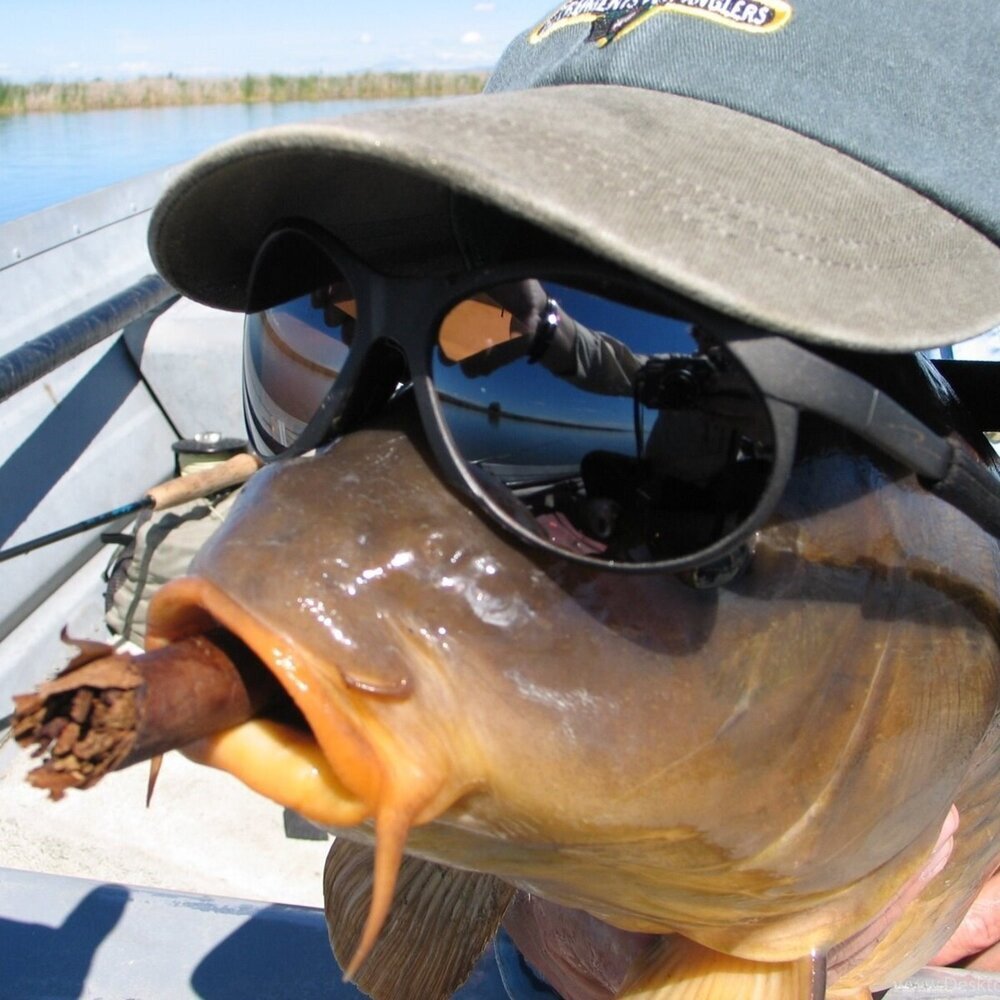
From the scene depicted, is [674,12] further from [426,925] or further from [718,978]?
[426,925]

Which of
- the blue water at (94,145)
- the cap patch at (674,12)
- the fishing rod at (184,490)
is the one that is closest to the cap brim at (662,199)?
the cap patch at (674,12)

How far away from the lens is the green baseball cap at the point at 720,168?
0.81 metres

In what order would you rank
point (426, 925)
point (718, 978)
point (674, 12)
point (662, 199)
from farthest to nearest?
point (426, 925)
point (718, 978)
point (674, 12)
point (662, 199)

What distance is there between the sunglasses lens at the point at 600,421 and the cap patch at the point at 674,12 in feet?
1.23

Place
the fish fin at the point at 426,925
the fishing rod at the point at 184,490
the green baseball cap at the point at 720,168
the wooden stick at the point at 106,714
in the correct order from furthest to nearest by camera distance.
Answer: the fishing rod at the point at 184,490, the fish fin at the point at 426,925, the green baseball cap at the point at 720,168, the wooden stick at the point at 106,714

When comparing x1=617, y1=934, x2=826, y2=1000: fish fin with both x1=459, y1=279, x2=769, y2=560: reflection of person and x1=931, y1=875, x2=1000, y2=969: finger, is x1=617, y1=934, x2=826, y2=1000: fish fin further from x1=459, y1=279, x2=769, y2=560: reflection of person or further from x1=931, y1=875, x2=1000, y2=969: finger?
x1=931, y1=875, x2=1000, y2=969: finger

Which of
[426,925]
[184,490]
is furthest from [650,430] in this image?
[184,490]

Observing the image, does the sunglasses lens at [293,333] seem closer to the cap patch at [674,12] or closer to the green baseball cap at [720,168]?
the green baseball cap at [720,168]

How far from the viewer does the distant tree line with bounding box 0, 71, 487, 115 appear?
21266 mm

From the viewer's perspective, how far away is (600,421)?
0.94 meters

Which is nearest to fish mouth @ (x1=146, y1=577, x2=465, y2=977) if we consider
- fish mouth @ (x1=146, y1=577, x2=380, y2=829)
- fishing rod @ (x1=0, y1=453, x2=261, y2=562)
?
fish mouth @ (x1=146, y1=577, x2=380, y2=829)

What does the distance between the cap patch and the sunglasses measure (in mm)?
371

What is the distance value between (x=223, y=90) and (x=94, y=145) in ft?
43.7

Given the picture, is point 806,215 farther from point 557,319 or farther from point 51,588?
point 51,588
